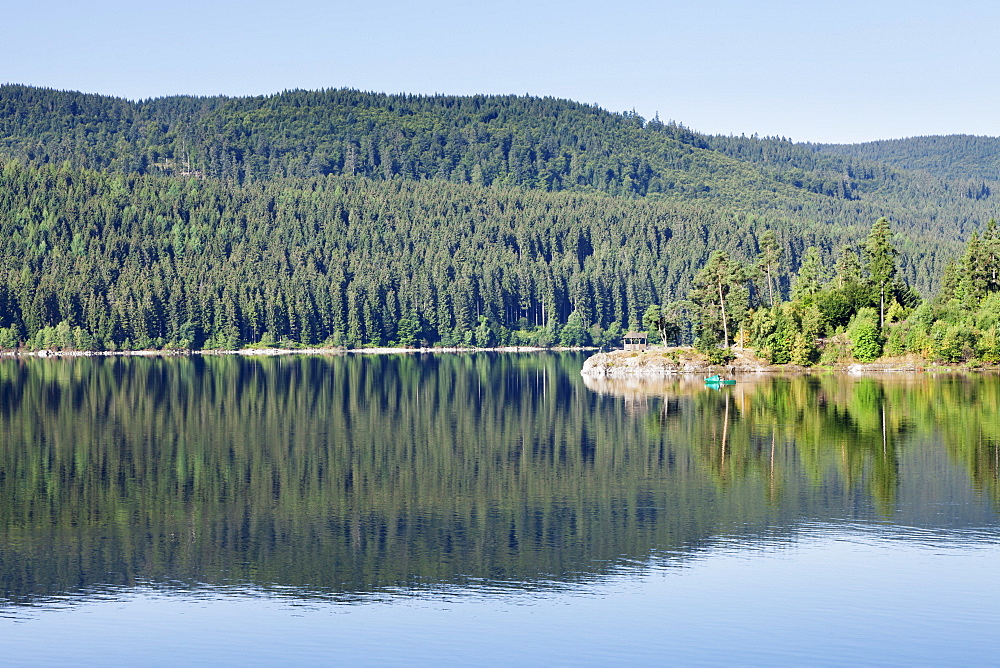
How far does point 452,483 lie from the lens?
61250 mm

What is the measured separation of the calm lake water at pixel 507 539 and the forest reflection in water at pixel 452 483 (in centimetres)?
23

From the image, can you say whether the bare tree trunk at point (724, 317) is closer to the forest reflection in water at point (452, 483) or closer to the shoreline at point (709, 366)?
the shoreline at point (709, 366)

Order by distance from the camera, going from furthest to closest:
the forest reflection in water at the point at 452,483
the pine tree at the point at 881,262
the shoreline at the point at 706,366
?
the pine tree at the point at 881,262 < the shoreline at the point at 706,366 < the forest reflection in water at the point at 452,483

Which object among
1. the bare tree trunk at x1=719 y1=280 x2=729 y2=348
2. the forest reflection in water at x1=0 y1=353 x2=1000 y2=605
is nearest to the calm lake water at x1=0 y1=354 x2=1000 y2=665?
the forest reflection in water at x1=0 y1=353 x2=1000 y2=605

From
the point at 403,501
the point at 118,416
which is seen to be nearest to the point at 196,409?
the point at 118,416

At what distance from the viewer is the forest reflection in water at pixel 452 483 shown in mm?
44656

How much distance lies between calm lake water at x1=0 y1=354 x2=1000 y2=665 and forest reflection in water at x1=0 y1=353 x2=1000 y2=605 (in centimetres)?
23

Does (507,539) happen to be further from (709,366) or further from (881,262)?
(881,262)

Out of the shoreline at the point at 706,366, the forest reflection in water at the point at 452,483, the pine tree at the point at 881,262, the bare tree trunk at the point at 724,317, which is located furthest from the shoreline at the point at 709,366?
A: the forest reflection in water at the point at 452,483

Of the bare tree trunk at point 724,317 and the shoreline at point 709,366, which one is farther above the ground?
the bare tree trunk at point 724,317

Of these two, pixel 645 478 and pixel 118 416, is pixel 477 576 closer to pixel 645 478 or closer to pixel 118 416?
pixel 645 478

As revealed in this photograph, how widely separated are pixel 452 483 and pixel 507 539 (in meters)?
14.0

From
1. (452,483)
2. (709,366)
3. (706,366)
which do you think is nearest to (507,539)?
(452,483)

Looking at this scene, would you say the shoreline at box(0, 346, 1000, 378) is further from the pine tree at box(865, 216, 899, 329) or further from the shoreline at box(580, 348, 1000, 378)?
the pine tree at box(865, 216, 899, 329)
